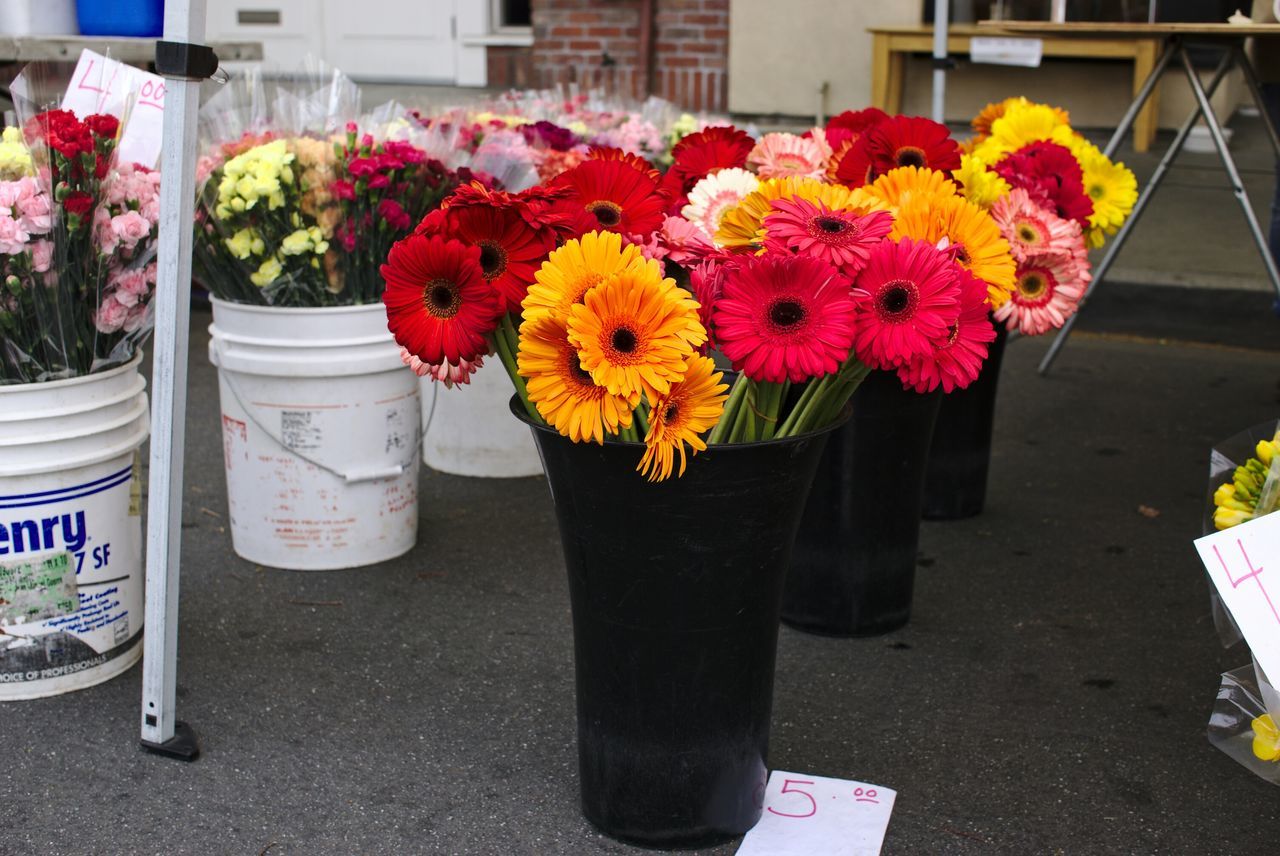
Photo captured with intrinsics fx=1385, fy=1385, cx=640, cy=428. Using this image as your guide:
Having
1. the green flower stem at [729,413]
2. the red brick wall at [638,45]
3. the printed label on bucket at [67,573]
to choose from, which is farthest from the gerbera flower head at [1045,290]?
the red brick wall at [638,45]

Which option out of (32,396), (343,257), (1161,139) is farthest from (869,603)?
(1161,139)

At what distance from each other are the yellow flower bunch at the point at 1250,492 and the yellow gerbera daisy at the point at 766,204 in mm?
711

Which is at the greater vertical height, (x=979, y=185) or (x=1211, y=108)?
(x=1211, y=108)

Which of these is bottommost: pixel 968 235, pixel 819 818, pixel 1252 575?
pixel 819 818

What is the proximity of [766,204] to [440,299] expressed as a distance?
0.62 meters

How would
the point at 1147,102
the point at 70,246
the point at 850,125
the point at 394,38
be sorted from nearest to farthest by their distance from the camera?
the point at 70,246 → the point at 850,125 → the point at 1147,102 → the point at 394,38

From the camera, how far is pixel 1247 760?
81.0 inches

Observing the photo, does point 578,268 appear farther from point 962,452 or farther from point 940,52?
point 940,52

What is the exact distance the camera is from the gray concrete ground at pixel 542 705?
250cm

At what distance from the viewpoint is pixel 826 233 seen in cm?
209

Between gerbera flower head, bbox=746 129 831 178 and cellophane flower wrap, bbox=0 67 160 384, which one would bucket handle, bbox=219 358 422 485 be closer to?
cellophane flower wrap, bbox=0 67 160 384

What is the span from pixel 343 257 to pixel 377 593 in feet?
2.79

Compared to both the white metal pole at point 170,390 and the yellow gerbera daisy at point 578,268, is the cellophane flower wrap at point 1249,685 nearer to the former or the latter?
the yellow gerbera daisy at point 578,268

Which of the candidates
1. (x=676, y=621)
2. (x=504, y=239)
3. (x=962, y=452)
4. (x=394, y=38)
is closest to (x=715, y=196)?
(x=504, y=239)
